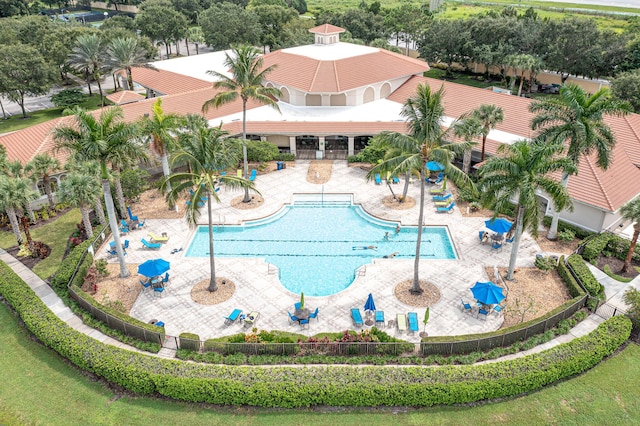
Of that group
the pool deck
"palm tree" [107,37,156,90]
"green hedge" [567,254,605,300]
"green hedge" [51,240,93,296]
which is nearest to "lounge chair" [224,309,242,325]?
the pool deck

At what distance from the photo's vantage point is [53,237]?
108 ft

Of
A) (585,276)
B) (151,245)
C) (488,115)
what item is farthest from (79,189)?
(585,276)

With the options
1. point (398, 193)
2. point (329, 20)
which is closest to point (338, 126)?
point (398, 193)

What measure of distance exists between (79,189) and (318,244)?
15.5 m

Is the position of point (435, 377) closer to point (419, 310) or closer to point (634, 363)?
point (419, 310)

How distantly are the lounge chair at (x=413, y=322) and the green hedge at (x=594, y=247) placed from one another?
1303 cm

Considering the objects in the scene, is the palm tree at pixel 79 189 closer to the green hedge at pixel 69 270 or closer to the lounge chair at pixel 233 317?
the green hedge at pixel 69 270

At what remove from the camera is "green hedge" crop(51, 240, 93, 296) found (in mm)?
26844

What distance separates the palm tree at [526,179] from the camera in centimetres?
2323

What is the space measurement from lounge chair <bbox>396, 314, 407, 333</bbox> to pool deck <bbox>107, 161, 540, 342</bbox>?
0.35 m

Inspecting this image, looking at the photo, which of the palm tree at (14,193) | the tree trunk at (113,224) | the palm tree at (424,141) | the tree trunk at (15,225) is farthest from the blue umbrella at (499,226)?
the tree trunk at (15,225)

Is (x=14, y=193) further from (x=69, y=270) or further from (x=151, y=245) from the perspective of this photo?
(x=151, y=245)

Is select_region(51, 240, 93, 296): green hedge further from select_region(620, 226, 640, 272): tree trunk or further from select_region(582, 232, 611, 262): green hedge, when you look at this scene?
select_region(620, 226, 640, 272): tree trunk

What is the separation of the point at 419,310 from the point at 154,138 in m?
21.9
